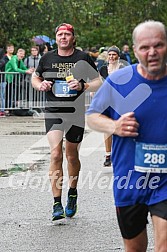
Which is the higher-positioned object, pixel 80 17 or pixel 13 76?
pixel 80 17

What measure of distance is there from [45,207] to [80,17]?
65.3 ft

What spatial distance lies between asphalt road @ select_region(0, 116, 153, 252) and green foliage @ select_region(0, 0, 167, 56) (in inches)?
407

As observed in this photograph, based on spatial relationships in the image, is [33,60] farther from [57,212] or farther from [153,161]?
[153,161]

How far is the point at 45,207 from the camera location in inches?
364

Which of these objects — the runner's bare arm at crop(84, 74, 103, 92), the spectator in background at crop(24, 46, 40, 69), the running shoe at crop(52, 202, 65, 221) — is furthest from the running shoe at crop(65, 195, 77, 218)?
the spectator in background at crop(24, 46, 40, 69)

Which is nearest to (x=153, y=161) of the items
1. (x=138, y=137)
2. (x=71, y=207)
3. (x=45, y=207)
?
(x=138, y=137)

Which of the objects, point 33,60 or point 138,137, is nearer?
point 138,137

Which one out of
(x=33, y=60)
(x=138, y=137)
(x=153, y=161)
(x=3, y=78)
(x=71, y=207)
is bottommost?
A: (x=3, y=78)

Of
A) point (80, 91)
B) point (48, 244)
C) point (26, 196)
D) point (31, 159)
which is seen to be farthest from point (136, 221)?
point (31, 159)

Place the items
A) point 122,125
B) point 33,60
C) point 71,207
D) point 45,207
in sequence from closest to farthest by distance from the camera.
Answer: point 122,125 → point 71,207 → point 45,207 → point 33,60

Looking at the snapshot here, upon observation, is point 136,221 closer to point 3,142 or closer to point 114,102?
point 114,102

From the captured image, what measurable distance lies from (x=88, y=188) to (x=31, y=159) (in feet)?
9.01

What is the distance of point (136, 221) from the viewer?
17.4 ft

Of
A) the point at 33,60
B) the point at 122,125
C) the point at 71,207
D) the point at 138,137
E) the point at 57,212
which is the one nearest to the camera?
the point at 122,125
